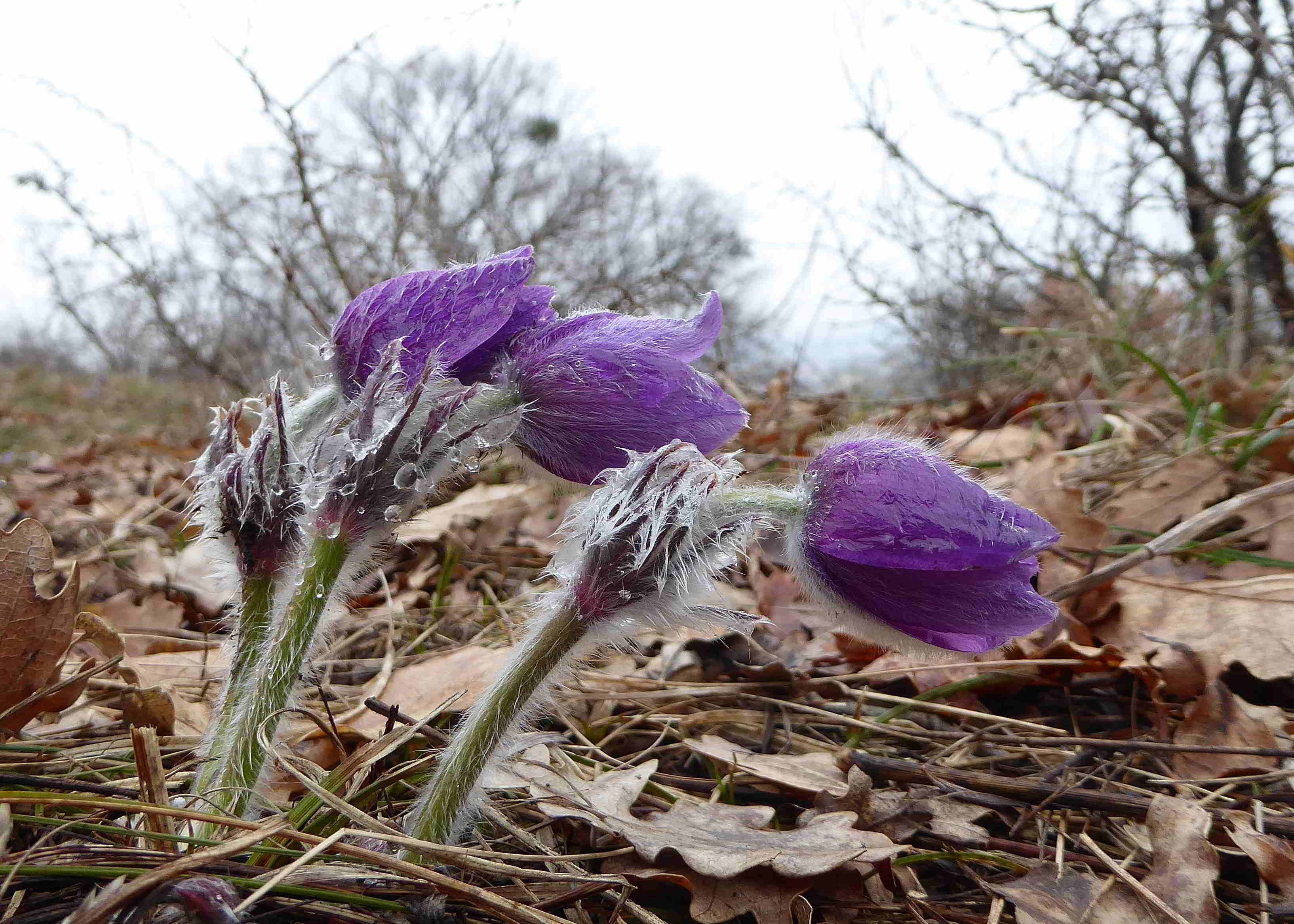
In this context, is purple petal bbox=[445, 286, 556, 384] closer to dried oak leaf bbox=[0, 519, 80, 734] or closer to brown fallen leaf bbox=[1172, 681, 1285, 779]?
dried oak leaf bbox=[0, 519, 80, 734]

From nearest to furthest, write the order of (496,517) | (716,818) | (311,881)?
(311,881) < (716,818) < (496,517)

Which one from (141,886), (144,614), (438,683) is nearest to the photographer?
(141,886)

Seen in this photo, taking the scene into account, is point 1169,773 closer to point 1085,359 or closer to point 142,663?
point 142,663

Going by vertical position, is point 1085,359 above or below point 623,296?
below

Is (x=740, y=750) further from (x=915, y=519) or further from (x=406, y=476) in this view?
(x=406, y=476)

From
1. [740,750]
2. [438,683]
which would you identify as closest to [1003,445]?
[740,750]

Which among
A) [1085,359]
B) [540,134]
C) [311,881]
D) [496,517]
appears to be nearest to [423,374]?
[311,881]
